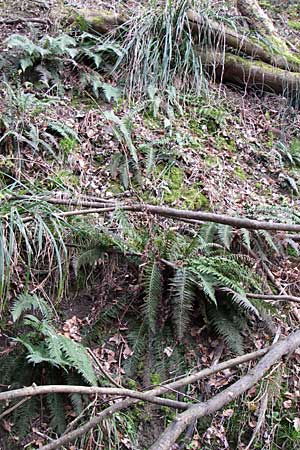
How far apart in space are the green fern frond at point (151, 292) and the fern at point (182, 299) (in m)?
0.12

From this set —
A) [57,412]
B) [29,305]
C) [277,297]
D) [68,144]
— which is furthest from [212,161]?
[57,412]

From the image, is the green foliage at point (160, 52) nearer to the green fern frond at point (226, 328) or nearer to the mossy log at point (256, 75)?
A: the mossy log at point (256, 75)

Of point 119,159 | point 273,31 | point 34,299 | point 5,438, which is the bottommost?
point 5,438

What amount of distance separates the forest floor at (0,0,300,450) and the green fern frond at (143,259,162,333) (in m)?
0.17

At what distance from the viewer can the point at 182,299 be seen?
3.66 m

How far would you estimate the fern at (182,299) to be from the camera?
3652mm

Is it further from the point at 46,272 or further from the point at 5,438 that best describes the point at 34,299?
the point at 5,438

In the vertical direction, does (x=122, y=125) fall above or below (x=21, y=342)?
above

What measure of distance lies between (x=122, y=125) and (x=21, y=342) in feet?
8.82

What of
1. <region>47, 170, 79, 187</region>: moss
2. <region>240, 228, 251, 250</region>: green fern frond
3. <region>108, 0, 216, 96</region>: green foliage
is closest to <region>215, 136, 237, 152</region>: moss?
<region>108, 0, 216, 96</region>: green foliage

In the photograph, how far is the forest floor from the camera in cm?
371

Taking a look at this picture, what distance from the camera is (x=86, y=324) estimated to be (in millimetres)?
3740

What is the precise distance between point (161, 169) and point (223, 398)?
3098 millimetres

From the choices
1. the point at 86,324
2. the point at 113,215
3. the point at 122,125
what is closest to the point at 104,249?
the point at 113,215
